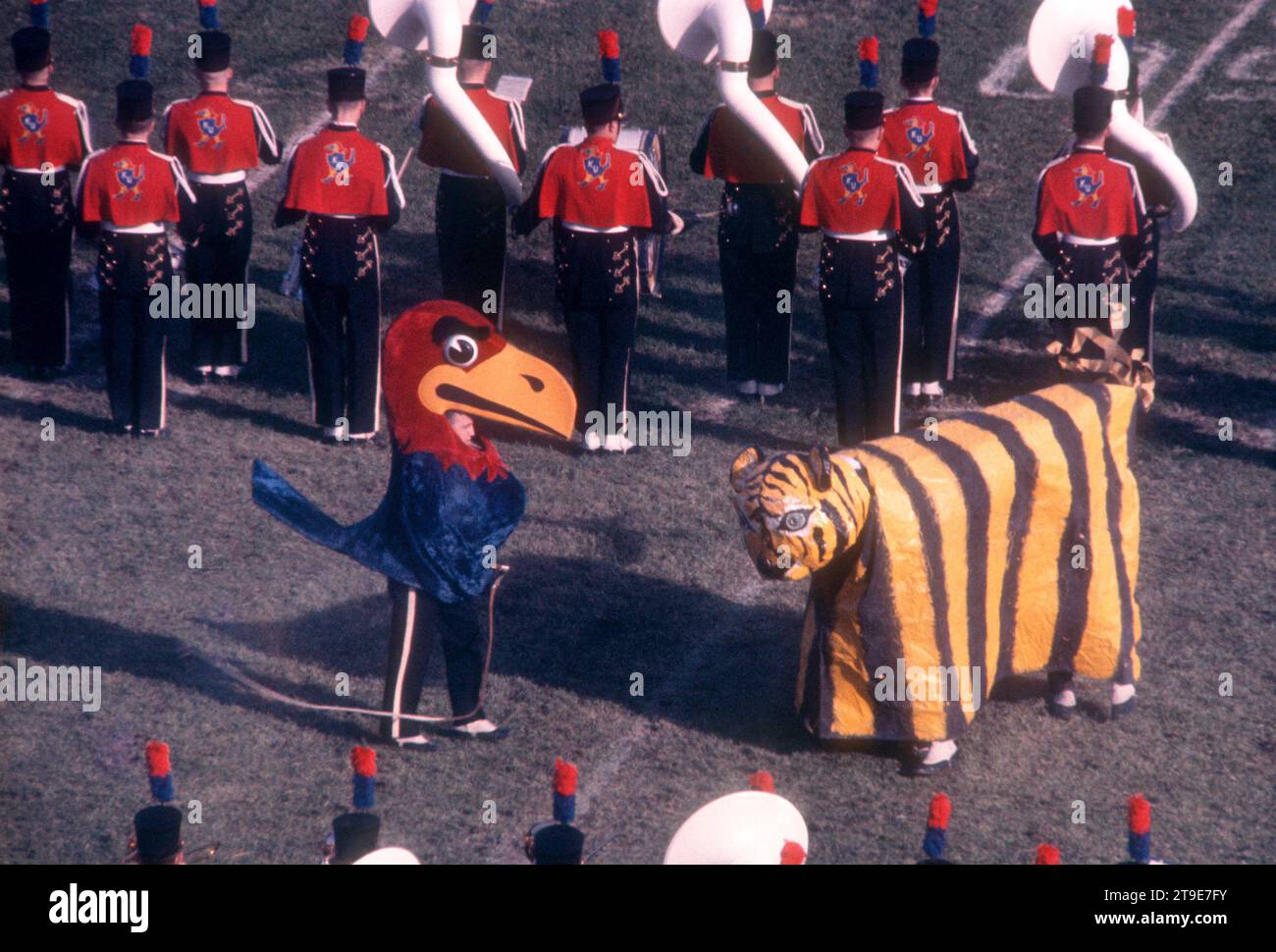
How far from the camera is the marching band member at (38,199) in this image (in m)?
11.8

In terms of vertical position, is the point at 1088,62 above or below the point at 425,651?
above

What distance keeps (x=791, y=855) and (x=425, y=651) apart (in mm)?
3195

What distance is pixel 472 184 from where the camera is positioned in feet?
39.7

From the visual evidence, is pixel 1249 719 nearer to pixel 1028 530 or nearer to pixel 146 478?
pixel 1028 530

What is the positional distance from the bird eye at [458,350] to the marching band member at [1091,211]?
3834 mm

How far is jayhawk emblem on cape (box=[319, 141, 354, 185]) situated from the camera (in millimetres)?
11000

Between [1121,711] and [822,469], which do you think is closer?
[822,469]

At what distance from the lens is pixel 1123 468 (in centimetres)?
886

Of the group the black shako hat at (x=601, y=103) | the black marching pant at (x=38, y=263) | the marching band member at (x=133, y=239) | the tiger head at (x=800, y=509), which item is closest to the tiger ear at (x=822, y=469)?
the tiger head at (x=800, y=509)

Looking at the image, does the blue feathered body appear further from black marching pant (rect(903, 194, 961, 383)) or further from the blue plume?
black marching pant (rect(903, 194, 961, 383))

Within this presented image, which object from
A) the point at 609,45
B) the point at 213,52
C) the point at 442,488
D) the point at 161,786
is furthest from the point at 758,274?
the point at 161,786

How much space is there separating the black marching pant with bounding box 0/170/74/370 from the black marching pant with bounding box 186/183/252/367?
2.34 ft

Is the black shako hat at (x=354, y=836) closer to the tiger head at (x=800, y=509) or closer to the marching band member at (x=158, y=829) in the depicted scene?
the marching band member at (x=158, y=829)

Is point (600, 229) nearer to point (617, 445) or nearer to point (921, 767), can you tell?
point (617, 445)
